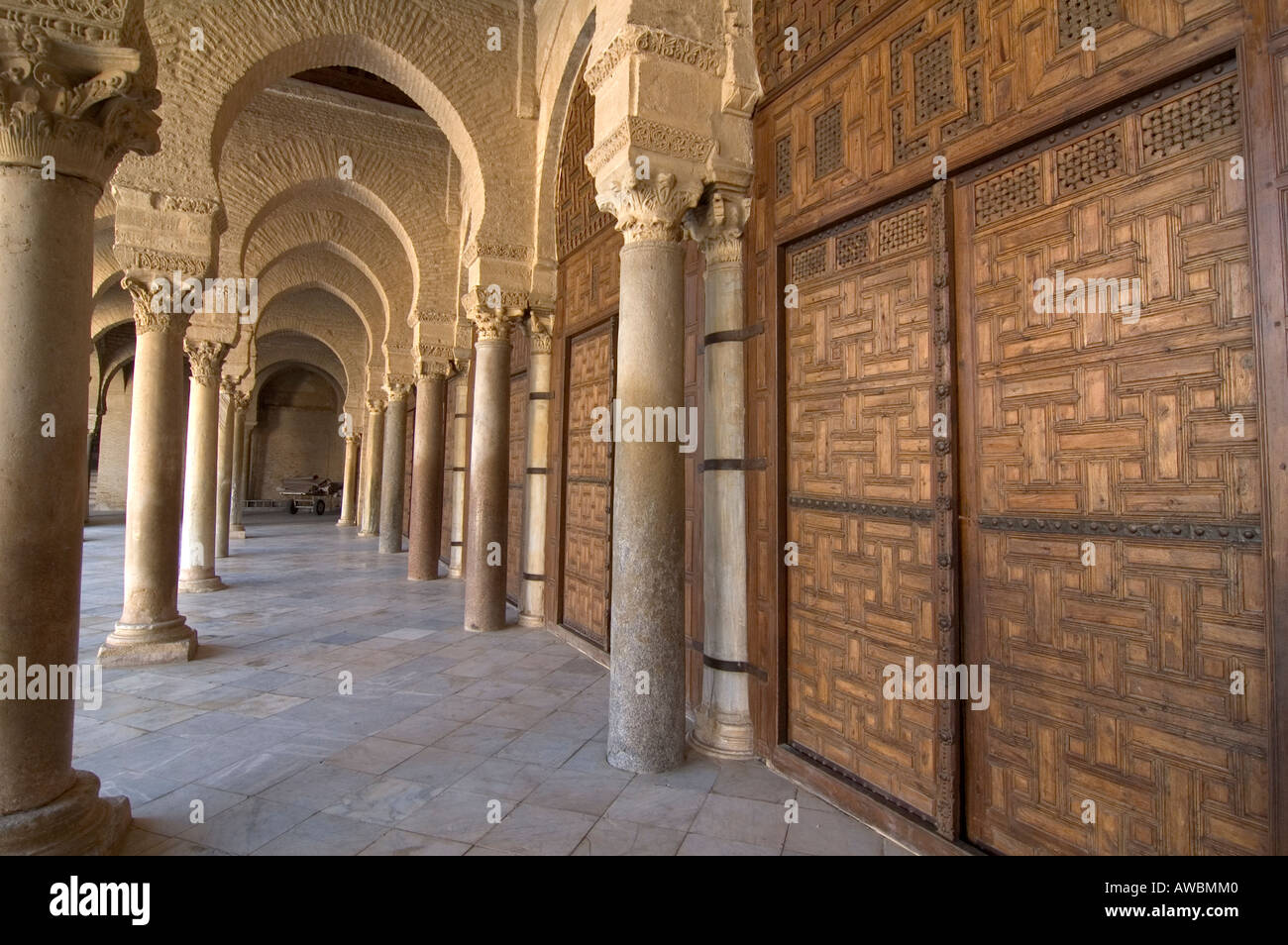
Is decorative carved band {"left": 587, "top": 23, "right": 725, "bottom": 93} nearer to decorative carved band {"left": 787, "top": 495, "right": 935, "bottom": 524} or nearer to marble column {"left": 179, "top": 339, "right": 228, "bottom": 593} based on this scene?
decorative carved band {"left": 787, "top": 495, "right": 935, "bottom": 524}

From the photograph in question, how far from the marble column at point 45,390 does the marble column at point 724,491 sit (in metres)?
2.94

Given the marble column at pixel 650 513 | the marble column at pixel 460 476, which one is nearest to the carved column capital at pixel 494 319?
the marble column at pixel 650 513

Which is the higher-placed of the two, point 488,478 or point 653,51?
point 653,51

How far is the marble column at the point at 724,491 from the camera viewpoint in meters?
4.03

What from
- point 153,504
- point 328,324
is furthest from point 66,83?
point 328,324

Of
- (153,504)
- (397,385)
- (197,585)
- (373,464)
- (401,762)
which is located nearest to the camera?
(401,762)

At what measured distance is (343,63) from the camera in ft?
22.6

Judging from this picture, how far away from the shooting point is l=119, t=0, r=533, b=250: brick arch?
231 inches

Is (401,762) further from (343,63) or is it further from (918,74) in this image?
(343,63)

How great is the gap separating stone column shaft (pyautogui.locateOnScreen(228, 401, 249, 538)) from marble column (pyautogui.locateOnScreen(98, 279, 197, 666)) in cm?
795

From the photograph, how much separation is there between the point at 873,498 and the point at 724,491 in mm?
1053

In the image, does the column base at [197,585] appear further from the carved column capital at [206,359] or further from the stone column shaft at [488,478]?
the stone column shaft at [488,478]

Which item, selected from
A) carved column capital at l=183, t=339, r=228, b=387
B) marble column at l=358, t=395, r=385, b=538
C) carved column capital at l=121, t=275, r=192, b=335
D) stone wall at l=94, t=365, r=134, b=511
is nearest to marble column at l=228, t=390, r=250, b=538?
marble column at l=358, t=395, r=385, b=538

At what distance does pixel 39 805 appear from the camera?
8.21 feet
